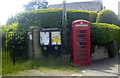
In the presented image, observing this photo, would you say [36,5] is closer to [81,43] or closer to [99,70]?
[81,43]

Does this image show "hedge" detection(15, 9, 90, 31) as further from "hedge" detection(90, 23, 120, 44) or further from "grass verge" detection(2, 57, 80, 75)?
"grass verge" detection(2, 57, 80, 75)

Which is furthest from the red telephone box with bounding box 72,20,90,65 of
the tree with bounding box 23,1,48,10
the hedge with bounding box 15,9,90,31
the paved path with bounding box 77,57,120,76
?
the tree with bounding box 23,1,48,10

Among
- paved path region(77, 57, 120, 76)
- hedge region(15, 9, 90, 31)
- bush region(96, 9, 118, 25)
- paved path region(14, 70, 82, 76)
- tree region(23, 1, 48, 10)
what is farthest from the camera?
tree region(23, 1, 48, 10)

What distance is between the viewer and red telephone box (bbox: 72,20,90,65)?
24.8 feet

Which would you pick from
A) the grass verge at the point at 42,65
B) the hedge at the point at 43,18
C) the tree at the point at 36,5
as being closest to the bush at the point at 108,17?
the hedge at the point at 43,18

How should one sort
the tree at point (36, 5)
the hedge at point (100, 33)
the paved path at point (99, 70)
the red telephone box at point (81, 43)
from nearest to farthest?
1. the paved path at point (99, 70)
2. the red telephone box at point (81, 43)
3. the hedge at point (100, 33)
4. the tree at point (36, 5)

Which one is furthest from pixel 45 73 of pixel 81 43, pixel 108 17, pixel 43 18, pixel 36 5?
pixel 36 5

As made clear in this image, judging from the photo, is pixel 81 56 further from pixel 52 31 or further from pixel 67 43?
pixel 52 31

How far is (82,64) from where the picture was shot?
765 cm

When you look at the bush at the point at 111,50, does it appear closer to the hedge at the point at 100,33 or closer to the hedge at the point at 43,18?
the hedge at the point at 100,33

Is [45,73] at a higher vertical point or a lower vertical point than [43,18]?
lower

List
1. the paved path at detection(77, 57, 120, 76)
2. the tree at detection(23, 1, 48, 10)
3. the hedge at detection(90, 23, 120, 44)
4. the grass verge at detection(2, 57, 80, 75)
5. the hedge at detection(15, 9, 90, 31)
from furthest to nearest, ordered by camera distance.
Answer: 1. the tree at detection(23, 1, 48, 10)
2. the hedge at detection(90, 23, 120, 44)
3. the hedge at detection(15, 9, 90, 31)
4. the grass verge at detection(2, 57, 80, 75)
5. the paved path at detection(77, 57, 120, 76)

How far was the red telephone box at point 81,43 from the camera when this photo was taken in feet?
24.8

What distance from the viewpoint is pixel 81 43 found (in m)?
7.82
